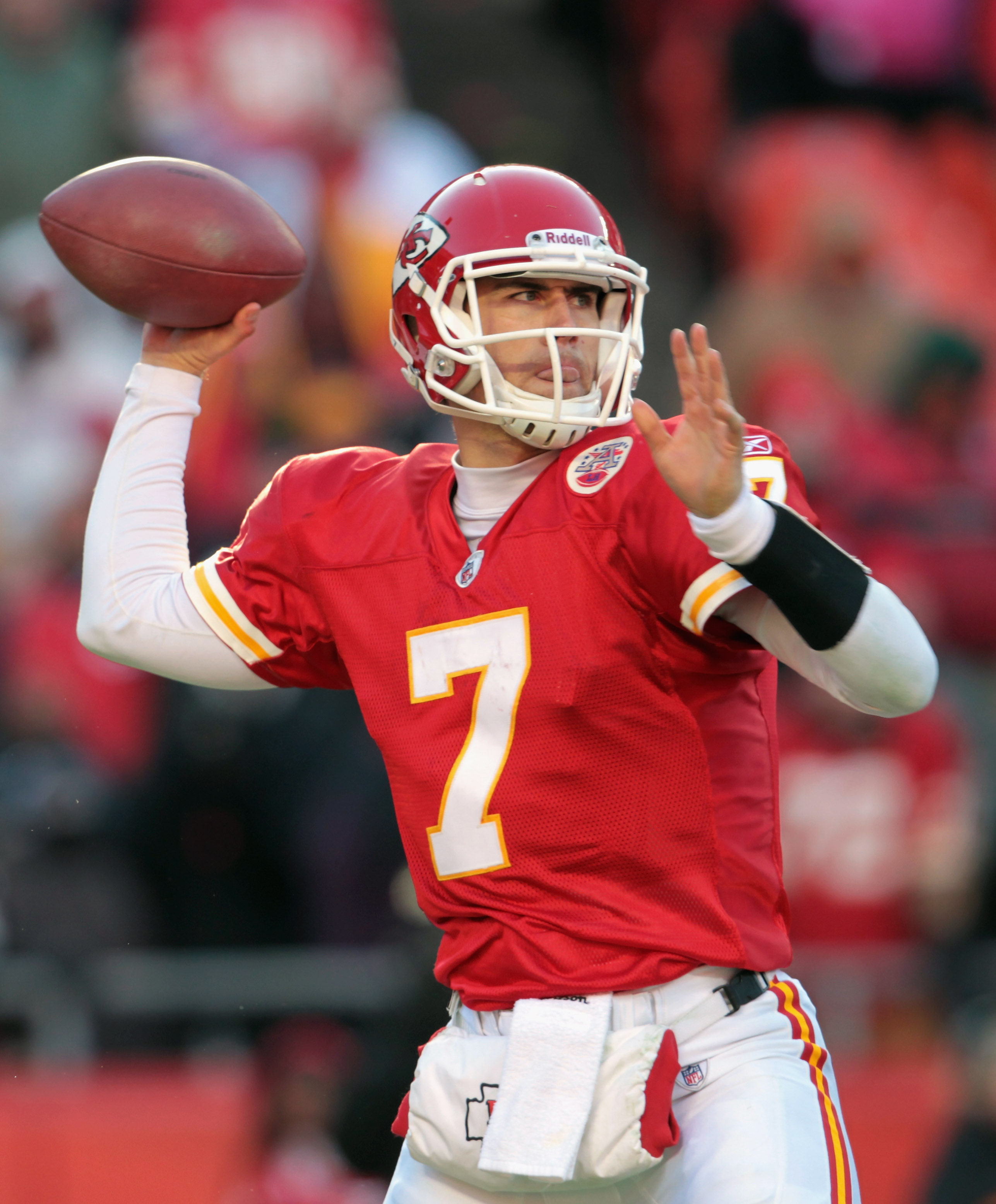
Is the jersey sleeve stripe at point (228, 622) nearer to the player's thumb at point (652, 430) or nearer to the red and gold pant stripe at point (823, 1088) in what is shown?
the player's thumb at point (652, 430)

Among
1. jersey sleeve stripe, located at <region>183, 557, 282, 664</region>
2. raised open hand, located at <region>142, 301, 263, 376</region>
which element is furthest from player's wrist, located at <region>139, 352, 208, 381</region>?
jersey sleeve stripe, located at <region>183, 557, 282, 664</region>

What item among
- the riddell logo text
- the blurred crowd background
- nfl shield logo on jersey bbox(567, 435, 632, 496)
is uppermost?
the riddell logo text

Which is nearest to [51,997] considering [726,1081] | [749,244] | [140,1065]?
[140,1065]

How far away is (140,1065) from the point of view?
5.61 metres

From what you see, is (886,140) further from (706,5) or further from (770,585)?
(770,585)

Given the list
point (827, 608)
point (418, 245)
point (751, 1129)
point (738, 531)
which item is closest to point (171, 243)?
point (418, 245)

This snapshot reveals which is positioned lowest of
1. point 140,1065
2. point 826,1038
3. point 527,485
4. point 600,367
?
point 140,1065

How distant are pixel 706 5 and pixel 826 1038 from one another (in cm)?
548

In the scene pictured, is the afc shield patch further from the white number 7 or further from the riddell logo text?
the riddell logo text

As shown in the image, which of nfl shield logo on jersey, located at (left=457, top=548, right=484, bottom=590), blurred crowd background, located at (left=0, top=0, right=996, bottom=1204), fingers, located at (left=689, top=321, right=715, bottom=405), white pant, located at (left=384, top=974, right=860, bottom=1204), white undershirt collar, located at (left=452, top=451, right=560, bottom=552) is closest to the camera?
fingers, located at (left=689, top=321, right=715, bottom=405)

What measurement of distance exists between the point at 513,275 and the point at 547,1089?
4.02 feet

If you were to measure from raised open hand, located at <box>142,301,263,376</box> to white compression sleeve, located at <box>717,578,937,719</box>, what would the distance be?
1123 mm

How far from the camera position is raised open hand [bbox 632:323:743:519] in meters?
2.39

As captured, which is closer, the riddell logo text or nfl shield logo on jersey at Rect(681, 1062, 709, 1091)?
nfl shield logo on jersey at Rect(681, 1062, 709, 1091)
